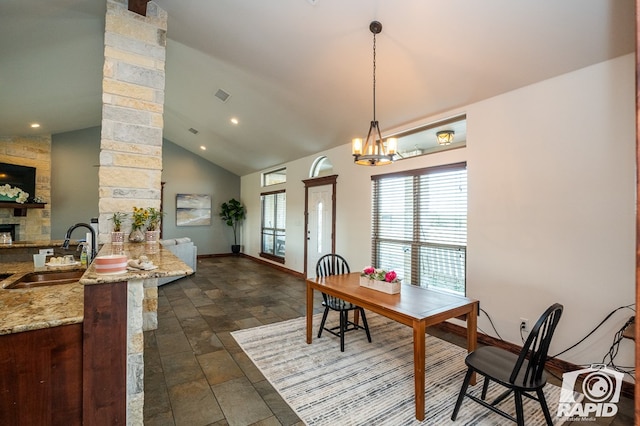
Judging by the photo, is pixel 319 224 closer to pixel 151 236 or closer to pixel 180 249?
pixel 180 249

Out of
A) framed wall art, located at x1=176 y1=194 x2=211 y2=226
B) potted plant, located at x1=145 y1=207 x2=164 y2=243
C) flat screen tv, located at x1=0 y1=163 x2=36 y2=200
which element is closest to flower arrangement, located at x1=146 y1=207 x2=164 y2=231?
potted plant, located at x1=145 y1=207 x2=164 y2=243

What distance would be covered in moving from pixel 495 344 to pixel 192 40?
5.07 m

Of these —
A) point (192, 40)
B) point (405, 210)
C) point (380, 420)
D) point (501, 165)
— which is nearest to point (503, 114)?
point (501, 165)

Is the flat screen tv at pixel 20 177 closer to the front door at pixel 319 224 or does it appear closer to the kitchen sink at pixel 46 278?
the kitchen sink at pixel 46 278

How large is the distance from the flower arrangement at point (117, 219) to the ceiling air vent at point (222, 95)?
296 centimetres

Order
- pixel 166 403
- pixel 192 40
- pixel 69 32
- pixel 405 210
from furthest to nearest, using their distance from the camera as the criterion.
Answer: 1. pixel 405 210
2. pixel 192 40
3. pixel 69 32
4. pixel 166 403

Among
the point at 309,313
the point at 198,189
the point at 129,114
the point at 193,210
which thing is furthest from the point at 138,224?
the point at 198,189

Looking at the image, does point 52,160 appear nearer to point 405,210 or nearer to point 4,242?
point 4,242

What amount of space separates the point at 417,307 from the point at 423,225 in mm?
1924

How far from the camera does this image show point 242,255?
9883mm

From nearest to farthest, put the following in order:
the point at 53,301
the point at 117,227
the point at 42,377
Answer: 1. the point at 42,377
2. the point at 53,301
3. the point at 117,227

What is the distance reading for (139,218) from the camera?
9.06 ft

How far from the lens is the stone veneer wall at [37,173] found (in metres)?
6.16

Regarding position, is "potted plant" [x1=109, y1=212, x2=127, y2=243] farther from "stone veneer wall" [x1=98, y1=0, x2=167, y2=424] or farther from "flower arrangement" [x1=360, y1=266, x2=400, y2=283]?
"flower arrangement" [x1=360, y1=266, x2=400, y2=283]
